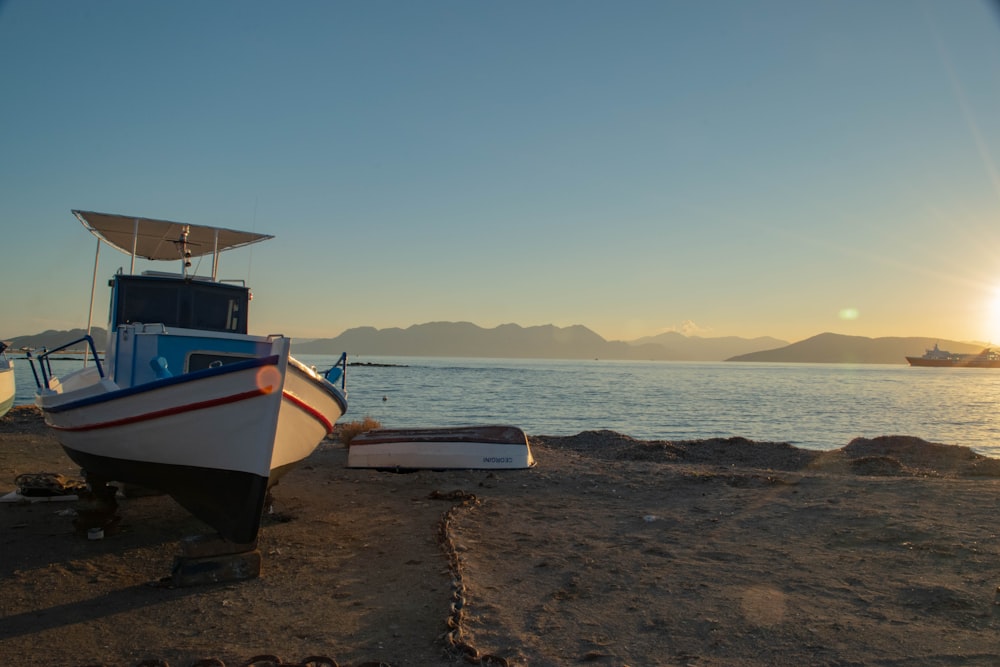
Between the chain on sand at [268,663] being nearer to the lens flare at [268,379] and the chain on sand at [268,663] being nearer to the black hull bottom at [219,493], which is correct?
the black hull bottom at [219,493]

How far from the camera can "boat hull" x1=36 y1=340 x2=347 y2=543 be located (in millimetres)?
5871

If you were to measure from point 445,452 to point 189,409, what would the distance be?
6.32 m

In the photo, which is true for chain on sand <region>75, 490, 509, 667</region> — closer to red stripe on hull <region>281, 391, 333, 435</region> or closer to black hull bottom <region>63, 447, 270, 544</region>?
black hull bottom <region>63, 447, 270, 544</region>

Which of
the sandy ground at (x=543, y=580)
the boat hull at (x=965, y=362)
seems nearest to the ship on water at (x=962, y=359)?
the boat hull at (x=965, y=362)

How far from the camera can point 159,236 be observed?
1070 cm

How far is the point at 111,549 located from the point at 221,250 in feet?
18.7

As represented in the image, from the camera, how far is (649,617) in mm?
4855

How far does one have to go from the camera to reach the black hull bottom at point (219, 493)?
19.6ft

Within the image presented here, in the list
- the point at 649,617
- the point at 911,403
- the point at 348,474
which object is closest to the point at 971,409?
the point at 911,403

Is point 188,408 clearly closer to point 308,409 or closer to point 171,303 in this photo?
point 308,409

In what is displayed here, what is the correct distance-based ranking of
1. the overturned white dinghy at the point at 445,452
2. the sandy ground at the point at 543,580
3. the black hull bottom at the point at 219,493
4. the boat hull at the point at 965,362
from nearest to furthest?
the sandy ground at the point at 543,580, the black hull bottom at the point at 219,493, the overturned white dinghy at the point at 445,452, the boat hull at the point at 965,362

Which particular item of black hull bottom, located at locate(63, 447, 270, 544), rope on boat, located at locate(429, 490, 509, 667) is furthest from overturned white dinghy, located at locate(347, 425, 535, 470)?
black hull bottom, located at locate(63, 447, 270, 544)

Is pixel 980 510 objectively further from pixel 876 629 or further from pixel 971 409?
pixel 971 409

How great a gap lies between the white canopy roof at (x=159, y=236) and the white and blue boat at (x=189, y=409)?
140 cm
